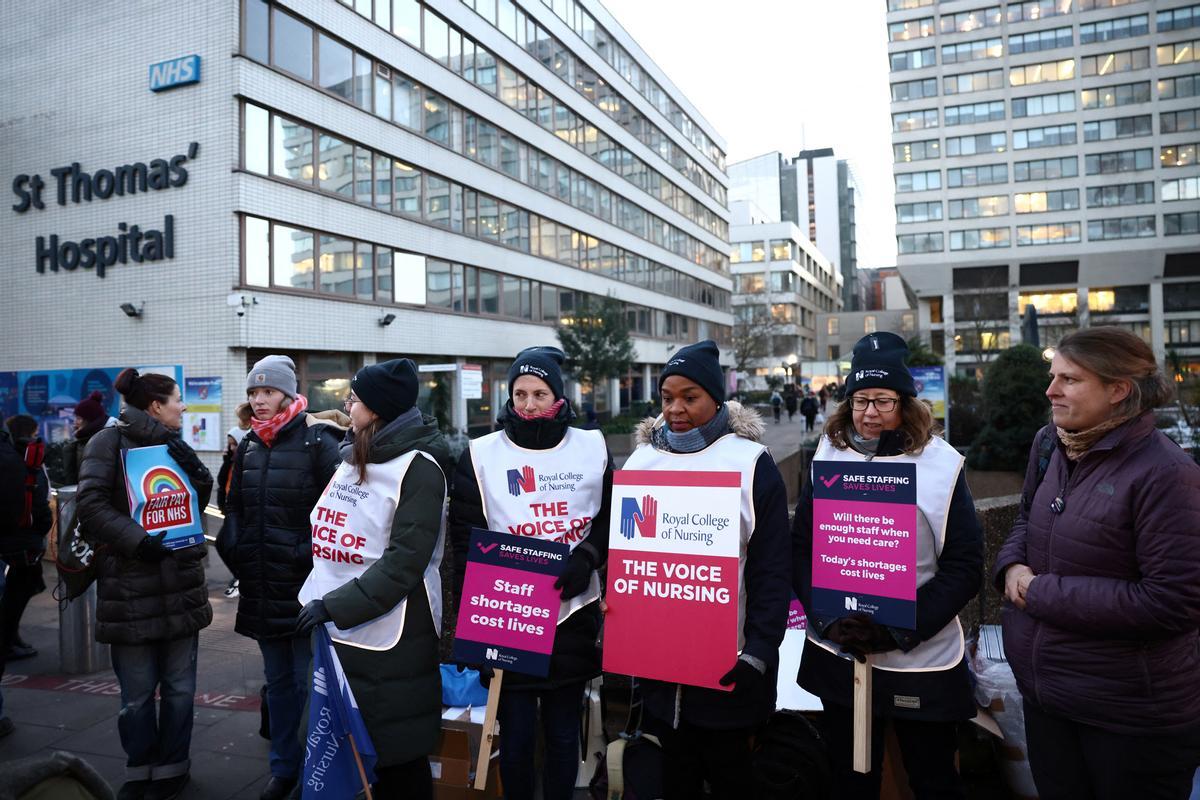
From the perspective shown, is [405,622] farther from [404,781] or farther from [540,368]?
[540,368]

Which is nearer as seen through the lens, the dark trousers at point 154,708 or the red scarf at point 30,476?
the dark trousers at point 154,708

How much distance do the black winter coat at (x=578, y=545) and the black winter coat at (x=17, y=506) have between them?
3.83m

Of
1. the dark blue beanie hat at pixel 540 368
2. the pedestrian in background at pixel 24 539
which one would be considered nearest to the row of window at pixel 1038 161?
the pedestrian in background at pixel 24 539

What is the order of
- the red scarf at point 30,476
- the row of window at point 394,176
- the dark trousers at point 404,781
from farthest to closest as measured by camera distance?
the row of window at point 394,176 → the red scarf at point 30,476 → the dark trousers at point 404,781

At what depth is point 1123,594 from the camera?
229 cm

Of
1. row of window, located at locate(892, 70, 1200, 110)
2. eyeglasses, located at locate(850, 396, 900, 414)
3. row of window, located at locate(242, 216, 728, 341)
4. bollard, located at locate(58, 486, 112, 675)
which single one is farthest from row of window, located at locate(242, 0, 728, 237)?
row of window, located at locate(892, 70, 1200, 110)

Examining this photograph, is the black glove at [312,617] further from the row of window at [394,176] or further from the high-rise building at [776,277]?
the high-rise building at [776,277]

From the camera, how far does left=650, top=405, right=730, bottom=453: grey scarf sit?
9.71ft

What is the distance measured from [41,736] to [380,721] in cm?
314

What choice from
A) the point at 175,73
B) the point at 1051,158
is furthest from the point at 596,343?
the point at 1051,158

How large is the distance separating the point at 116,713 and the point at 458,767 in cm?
296

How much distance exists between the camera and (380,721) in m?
3.06

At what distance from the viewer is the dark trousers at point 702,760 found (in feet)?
9.03

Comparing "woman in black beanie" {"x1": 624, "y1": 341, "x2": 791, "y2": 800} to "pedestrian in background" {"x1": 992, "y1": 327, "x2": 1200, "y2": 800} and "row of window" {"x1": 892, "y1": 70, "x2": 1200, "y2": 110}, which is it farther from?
"row of window" {"x1": 892, "y1": 70, "x2": 1200, "y2": 110}
